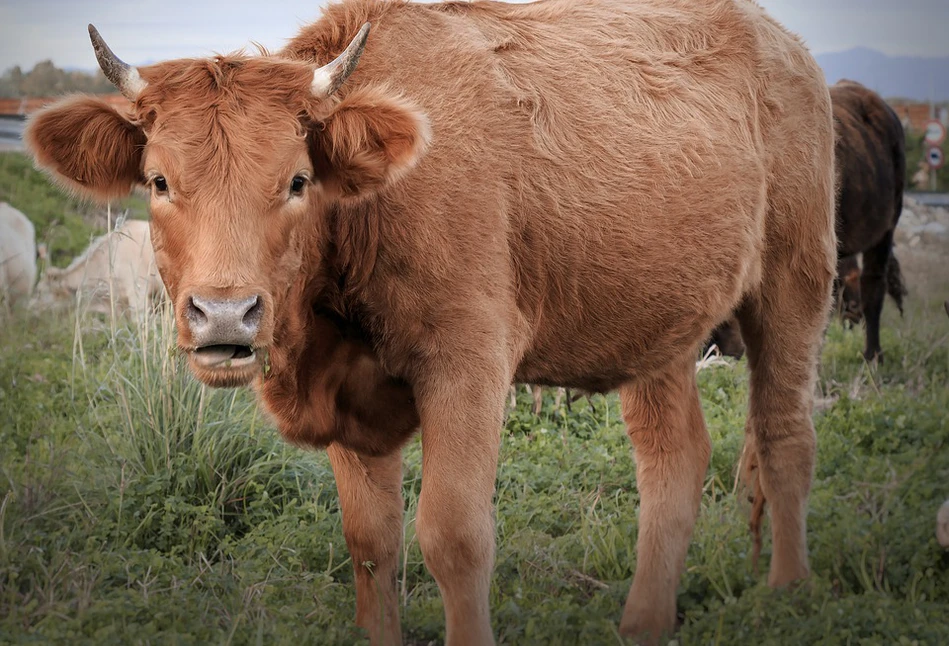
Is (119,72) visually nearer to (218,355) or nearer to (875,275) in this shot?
(218,355)

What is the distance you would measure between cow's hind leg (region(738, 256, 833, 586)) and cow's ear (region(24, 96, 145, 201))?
10.6ft

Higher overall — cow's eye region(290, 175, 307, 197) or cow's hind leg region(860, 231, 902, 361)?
cow's eye region(290, 175, 307, 197)

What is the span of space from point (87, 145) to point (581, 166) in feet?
6.49

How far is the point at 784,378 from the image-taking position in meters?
5.80

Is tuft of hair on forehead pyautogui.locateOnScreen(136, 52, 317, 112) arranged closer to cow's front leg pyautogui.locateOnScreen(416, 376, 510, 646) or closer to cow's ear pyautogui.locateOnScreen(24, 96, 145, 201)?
cow's ear pyautogui.locateOnScreen(24, 96, 145, 201)

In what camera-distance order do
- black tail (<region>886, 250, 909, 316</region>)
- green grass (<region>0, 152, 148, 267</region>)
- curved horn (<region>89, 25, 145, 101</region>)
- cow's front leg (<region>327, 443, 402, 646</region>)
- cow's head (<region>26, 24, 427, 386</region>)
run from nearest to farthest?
cow's head (<region>26, 24, 427, 386</region>) < curved horn (<region>89, 25, 145, 101</region>) < cow's front leg (<region>327, 443, 402, 646</region>) < black tail (<region>886, 250, 909, 316</region>) < green grass (<region>0, 152, 148, 267</region>)

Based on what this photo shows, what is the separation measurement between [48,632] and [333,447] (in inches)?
54.3

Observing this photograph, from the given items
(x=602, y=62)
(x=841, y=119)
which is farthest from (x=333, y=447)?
(x=841, y=119)

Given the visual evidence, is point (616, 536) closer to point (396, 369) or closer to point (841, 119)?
point (396, 369)

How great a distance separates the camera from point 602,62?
5051 mm

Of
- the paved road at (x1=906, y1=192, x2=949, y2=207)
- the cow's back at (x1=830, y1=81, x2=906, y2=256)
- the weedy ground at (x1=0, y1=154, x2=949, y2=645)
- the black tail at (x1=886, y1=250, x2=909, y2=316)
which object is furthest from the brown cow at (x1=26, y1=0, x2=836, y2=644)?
the paved road at (x1=906, y1=192, x2=949, y2=207)

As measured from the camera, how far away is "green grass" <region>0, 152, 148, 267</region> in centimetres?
1573

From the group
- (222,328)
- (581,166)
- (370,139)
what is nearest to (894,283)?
(581,166)

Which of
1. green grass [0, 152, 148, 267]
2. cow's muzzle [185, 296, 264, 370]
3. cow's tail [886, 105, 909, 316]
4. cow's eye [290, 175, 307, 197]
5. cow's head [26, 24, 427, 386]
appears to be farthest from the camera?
green grass [0, 152, 148, 267]
